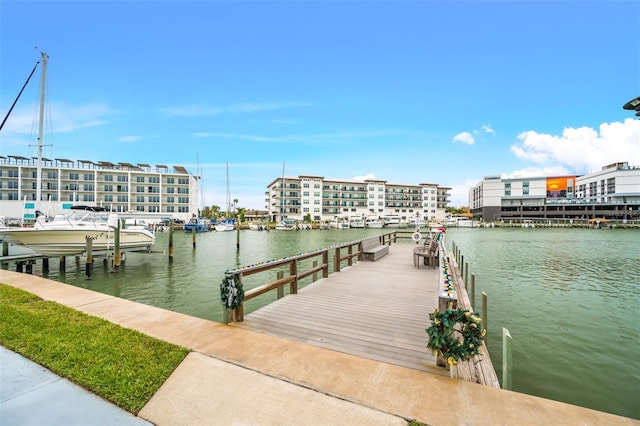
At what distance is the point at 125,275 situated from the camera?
18281 millimetres

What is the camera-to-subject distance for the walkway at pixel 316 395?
3.48 m

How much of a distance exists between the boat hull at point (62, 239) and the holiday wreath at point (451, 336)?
Result: 1940 cm

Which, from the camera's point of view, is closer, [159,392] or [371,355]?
[159,392]

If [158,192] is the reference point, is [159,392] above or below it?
below

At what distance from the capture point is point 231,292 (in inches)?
259

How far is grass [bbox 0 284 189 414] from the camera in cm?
413

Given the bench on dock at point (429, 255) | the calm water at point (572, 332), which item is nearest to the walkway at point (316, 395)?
the calm water at point (572, 332)

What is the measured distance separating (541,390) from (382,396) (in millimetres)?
4423

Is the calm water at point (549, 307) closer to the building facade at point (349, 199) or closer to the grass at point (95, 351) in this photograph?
the grass at point (95, 351)

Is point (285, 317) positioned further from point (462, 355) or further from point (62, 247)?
point (62, 247)

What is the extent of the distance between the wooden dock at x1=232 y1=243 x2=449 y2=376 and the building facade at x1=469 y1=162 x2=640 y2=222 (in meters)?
115

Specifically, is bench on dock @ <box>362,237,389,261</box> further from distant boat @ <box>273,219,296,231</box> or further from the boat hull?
distant boat @ <box>273,219,296,231</box>

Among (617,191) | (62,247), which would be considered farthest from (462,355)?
(617,191)

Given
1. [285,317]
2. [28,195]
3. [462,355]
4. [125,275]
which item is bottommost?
[125,275]
